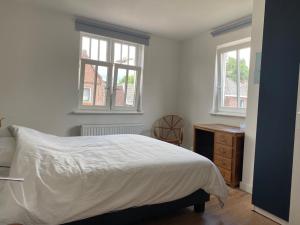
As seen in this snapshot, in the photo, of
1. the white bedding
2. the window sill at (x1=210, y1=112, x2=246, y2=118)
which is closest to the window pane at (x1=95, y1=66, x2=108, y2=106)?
the white bedding

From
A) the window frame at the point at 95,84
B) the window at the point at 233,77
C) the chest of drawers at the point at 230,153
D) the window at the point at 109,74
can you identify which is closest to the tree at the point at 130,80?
the window at the point at 109,74

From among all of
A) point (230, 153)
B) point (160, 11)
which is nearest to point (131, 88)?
point (160, 11)

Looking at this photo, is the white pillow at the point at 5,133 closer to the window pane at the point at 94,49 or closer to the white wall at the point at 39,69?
the white wall at the point at 39,69

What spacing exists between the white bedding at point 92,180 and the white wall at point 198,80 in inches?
74.3

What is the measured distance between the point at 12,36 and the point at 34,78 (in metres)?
0.64

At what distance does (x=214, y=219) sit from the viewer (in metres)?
2.08

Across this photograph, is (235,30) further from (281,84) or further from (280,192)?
(280,192)

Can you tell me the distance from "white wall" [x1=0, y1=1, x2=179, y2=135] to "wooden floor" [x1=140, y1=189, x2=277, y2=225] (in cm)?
228

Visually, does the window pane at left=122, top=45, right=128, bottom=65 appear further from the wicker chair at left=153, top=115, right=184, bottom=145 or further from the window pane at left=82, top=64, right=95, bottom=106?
the wicker chair at left=153, top=115, right=184, bottom=145

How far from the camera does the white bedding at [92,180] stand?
130cm

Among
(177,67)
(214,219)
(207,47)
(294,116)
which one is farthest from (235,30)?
(214,219)

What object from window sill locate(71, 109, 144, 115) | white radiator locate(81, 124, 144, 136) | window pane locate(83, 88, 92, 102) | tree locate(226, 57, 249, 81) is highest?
tree locate(226, 57, 249, 81)

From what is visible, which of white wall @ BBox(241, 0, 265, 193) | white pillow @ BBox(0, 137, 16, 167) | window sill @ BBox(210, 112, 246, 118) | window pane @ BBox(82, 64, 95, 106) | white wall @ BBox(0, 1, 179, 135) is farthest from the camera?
window pane @ BBox(82, 64, 95, 106)

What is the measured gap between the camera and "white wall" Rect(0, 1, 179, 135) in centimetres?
317
